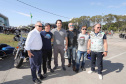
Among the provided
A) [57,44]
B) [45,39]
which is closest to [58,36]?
[57,44]

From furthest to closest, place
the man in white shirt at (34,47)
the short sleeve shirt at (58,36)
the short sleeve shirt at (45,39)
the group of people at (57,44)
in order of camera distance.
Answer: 1. the short sleeve shirt at (58,36)
2. the short sleeve shirt at (45,39)
3. the group of people at (57,44)
4. the man in white shirt at (34,47)

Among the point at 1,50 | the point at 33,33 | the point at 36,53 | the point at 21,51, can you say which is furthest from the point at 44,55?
the point at 1,50

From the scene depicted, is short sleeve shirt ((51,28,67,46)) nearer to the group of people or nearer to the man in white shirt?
the group of people

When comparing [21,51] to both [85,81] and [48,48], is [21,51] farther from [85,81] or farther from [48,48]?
[85,81]

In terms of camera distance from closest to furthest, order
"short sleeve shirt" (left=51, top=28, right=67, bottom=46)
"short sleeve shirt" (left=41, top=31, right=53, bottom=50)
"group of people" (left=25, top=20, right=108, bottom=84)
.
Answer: "group of people" (left=25, top=20, right=108, bottom=84) < "short sleeve shirt" (left=41, top=31, right=53, bottom=50) < "short sleeve shirt" (left=51, top=28, right=67, bottom=46)

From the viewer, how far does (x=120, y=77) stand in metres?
3.02

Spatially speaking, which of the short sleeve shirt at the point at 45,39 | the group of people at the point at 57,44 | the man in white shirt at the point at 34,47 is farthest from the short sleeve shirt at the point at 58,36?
the man in white shirt at the point at 34,47

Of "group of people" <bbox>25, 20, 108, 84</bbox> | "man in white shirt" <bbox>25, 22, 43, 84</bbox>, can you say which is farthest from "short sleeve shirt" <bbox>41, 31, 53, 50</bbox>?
"man in white shirt" <bbox>25, 22, 43, 84</bbox>

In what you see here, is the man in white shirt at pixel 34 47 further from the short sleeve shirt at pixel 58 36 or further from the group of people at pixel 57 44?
the short sleeve shirt at pixel 58 36

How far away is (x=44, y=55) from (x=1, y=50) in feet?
8.04

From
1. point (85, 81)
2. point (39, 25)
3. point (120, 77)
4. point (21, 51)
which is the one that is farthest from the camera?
point (21, 51)

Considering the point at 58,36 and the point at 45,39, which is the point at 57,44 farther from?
the point at 45,39

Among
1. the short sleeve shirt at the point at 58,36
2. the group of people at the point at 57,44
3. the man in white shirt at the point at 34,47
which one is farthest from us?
the short sleeve shirt at the point at 58,36

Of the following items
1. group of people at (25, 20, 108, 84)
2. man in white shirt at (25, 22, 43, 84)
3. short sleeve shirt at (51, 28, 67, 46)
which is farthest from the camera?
short sleeve shirt at (51, 28, 67, 46)
